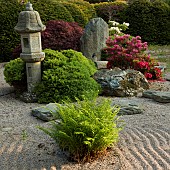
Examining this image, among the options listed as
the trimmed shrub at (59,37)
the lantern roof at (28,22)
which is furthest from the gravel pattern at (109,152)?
the trimmed shrub at (59,37)

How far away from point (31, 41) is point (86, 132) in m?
3.36

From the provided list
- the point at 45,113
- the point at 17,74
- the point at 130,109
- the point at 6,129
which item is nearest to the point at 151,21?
the point at 17,74

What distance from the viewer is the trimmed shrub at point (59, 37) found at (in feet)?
32.6

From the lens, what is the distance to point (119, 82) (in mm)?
6801

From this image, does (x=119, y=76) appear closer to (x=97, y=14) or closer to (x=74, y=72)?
(x=74, y=72)

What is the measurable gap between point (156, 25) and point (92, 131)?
1307 cm

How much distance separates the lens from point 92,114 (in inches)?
145

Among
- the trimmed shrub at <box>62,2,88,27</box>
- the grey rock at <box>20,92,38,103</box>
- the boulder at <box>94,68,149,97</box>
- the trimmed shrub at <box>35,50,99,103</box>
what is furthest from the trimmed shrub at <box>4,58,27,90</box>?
the trimmed shrub at <box>62,2,88,27</box>

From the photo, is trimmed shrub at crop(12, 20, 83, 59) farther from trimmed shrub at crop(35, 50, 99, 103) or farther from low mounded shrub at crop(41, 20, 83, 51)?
trimmed shrub at crop(35, 50, 99, 103)

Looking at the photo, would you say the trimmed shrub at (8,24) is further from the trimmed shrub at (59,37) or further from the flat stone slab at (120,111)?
the flat stone slab at (120,111)

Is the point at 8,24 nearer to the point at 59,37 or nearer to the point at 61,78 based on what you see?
the point at 59,37

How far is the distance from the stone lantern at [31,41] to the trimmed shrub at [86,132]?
283cm

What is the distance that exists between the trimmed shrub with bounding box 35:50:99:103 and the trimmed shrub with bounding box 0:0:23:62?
4959 mm

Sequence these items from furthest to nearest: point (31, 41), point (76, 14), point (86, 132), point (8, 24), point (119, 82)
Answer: point (76, 14) < point (8, 24) < point (119, 82) < point (31, 41) < point (86, 132)
